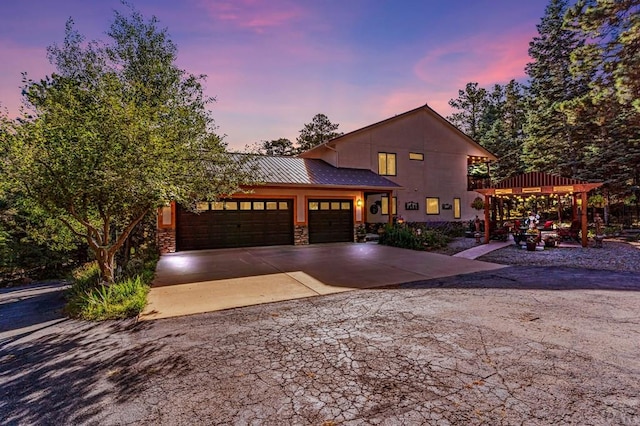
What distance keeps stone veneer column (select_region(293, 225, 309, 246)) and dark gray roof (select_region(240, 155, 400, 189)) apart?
7.30ft

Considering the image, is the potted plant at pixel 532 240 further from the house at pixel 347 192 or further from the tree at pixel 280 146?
the tree at pixel 280 146

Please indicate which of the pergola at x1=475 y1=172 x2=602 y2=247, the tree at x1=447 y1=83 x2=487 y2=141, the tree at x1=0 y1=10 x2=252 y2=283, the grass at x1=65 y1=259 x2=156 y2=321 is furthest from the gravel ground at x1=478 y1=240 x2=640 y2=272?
the tree at x1=447 y1=83 x2=487 y2=141

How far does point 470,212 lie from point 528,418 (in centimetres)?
1975

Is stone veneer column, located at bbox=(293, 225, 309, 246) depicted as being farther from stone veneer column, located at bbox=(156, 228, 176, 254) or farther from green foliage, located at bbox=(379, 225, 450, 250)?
stone veneer column, located at bbox=(156, 228, 176, 254)

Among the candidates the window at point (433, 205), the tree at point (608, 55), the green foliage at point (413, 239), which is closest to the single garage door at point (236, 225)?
the green foliage at point (413, 239)

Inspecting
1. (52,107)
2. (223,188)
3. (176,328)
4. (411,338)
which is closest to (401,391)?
(411,338)

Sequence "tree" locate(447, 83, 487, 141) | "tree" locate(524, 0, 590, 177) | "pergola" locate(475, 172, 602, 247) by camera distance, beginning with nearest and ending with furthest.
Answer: "pergola" locate(475, 172, 602, 247)
"tree" locate(524, 0, 590, 177)
"tree" locate(447, 83, 487, 141)

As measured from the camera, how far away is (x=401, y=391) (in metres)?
2.74

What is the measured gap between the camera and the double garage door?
1280 cm

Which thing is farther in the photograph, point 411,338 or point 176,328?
point 176,328

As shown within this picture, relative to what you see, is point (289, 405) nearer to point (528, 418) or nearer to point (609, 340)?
point (528, 418)

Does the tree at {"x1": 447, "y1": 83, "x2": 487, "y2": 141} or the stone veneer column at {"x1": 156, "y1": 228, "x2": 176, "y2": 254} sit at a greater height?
the tree at {"x1": 447, "y1": 83, "x2": 487, "y2": 141}

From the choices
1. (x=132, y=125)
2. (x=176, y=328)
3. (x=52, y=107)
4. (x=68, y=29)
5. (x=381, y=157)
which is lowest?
(x=176, y=328)

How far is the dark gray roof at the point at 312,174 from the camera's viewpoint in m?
13.6
